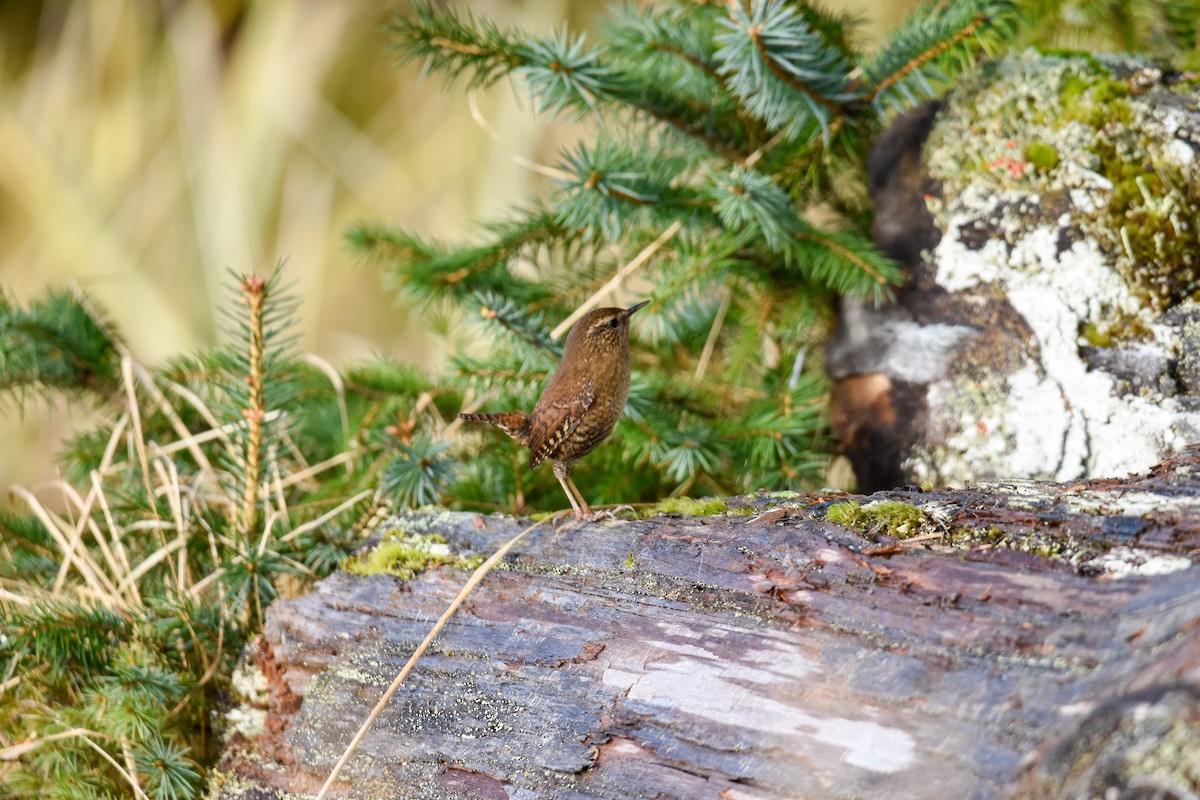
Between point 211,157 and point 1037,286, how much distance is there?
4982 mm

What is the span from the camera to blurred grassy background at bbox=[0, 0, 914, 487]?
548cm

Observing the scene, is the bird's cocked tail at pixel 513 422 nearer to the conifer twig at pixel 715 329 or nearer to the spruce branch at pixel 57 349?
the conifer twig at pixel 715 329

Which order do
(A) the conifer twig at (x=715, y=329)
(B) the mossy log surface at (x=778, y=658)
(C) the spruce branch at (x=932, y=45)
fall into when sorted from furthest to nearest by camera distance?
(A) the conifer twig at (x=715, y=329) < (C) the spruce branch at (x=932, y=45) < (B) the mossy log surface at (x=778, y=658)

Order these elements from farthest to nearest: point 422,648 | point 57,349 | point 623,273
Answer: point 623,273
point 57,349
point 422,648

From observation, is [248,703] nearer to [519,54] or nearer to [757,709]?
[757,709]

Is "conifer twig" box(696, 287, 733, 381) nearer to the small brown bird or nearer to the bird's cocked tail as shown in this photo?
the small brown bird

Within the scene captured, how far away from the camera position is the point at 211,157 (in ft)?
18.5

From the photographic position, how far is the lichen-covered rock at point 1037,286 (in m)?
2.12

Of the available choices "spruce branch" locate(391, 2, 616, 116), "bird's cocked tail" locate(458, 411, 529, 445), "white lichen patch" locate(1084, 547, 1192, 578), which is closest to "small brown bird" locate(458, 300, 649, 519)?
"bird's cocked tail" locate(458, 411, 529, 445)

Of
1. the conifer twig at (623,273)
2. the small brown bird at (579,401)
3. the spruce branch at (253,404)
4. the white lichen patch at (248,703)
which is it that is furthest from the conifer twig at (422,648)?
the conifer twig at (623,273)

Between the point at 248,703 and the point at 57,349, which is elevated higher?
the point at 57,349

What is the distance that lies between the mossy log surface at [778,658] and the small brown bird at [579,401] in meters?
0.47

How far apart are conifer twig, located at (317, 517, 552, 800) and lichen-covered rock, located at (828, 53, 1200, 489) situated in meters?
1.19

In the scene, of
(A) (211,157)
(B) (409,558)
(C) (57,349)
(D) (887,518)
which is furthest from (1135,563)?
(A) (211,157)
